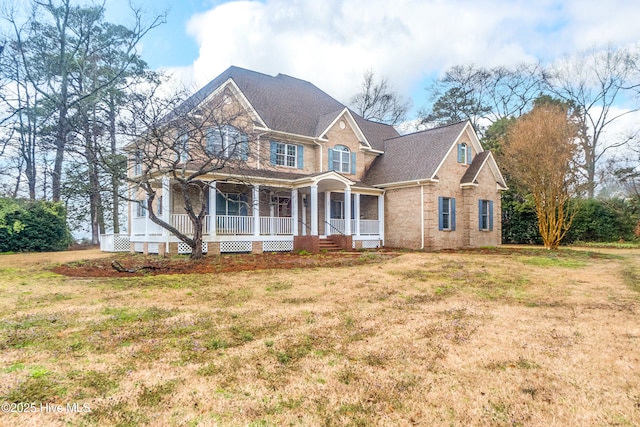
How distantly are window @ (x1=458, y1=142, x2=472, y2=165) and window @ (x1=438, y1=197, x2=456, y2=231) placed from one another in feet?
8.19

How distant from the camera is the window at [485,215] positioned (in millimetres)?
Answer: 21688

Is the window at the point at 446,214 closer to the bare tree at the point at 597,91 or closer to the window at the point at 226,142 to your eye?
the window at the point at 226,142

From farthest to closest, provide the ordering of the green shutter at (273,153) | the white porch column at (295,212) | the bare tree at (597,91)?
the bare tree at (597,91) → the green shutter at (273,153) → the white porch column at (295,212)

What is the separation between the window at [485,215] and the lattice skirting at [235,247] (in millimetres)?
12919

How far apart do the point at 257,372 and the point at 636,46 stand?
124 ft

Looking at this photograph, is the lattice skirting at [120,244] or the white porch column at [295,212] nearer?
the white porch column at [295,212]

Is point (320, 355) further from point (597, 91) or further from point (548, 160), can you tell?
point (597, 91)

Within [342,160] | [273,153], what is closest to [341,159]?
[342,160]

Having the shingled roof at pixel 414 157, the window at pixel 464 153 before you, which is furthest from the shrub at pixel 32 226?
the window at pixel 464 153

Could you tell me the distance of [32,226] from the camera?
68.4 ft

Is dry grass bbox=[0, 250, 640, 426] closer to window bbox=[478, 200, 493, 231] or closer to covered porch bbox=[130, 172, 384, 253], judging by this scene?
covered porch bbox=[130, 172, 384, 253]

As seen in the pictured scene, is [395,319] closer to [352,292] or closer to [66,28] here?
[352,292]

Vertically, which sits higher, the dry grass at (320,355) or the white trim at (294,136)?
the white trim at (294,136)

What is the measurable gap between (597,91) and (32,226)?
4149cm
